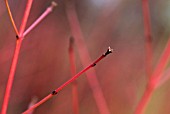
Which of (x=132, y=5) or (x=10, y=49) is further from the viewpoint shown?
(x=132, y=5)

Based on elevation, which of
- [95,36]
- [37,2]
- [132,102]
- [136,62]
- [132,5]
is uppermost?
[132,5]

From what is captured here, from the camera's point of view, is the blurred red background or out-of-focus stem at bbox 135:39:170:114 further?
the blurred red background

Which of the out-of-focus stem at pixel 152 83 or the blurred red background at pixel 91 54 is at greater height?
the blurred red background at pixel 91 54

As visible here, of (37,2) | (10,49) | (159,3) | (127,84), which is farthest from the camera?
(159,3)

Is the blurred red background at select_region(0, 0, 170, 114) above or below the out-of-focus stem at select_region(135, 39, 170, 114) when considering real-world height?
above

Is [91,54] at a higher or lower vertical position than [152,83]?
higher

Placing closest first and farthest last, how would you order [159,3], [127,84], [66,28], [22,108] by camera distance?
1. [22,108]
2. [127,84]
3. [66,28]
4. [159,3]

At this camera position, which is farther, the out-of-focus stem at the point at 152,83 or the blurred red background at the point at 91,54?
the blurred red background at the point at 91,54

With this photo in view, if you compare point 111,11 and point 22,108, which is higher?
point 111,11

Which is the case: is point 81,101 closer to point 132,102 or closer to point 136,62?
point 132,102

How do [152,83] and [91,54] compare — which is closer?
[152,83]

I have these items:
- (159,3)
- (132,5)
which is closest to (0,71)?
(132,5)
